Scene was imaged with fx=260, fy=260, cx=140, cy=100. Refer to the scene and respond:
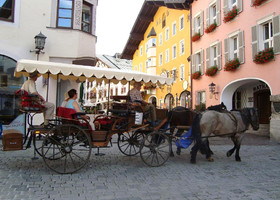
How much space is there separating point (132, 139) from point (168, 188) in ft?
7.82

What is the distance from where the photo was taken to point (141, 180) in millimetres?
4816

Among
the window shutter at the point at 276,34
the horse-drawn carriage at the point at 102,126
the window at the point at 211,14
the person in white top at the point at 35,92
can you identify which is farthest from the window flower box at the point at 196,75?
the person in white top at the point at 35,92

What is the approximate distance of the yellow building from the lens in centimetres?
2281

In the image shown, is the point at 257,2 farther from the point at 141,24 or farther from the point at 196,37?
the point at 141,24

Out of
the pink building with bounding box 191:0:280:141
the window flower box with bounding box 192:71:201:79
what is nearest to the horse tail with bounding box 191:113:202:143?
the pink building with bounding box 191:0:280:141

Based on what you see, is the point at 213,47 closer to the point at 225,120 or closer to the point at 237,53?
the point at 237,53

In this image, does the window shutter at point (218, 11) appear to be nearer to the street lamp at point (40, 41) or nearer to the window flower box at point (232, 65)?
the window flower box at point (232, 65)

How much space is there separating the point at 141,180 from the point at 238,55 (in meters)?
12.4

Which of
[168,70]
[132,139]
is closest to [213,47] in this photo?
[168,70]

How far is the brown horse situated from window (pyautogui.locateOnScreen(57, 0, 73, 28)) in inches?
302

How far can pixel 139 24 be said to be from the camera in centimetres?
3100

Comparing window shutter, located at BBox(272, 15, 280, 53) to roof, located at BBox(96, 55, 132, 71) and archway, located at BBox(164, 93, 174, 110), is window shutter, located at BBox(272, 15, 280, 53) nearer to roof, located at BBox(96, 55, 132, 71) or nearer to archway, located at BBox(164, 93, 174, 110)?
archway, located at BBox(164, 93, 174, 110)

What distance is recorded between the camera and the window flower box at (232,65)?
14.7 meters

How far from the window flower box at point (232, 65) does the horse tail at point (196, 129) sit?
9.21 metres
